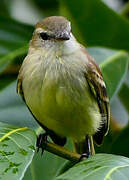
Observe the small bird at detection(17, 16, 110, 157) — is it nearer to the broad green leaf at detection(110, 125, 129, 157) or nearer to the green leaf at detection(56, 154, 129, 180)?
the broad green leaf at detection(110, 125, 129, 157)

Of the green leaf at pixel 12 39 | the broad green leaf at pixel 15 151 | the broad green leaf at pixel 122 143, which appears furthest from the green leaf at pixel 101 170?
the green leaf at pixel 12 39

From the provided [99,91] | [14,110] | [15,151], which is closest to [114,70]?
[99,91]

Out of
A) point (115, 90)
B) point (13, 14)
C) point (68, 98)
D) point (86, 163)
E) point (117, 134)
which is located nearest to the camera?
point (86, 163)

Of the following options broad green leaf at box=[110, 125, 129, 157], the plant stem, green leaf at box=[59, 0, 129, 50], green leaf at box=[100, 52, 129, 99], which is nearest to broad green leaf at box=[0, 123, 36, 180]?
the plant stem

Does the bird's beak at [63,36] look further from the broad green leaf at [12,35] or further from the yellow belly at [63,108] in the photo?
the broad green leaf at [12,35]

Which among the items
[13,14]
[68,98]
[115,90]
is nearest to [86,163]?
[68,98]

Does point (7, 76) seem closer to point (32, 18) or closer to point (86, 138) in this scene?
point (86, 138)

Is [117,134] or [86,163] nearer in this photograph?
[86,163]

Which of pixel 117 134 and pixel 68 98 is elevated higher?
pixel 68 98
